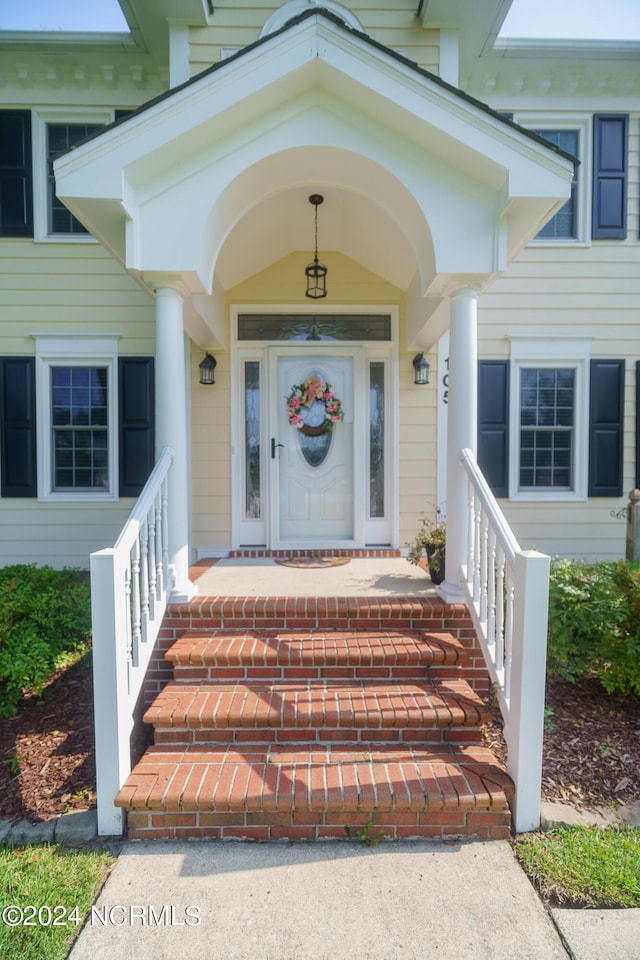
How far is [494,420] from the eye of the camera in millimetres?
5180

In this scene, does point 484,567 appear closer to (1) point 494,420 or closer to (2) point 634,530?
(2) point 634,530

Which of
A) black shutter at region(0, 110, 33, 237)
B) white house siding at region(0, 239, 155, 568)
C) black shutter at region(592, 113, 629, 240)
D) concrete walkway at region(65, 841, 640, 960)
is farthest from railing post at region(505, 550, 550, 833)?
black shutter at region(0, 110, 33, 237)

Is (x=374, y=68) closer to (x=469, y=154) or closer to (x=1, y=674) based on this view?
(x=469, y=154)

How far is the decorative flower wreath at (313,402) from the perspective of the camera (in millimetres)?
5016

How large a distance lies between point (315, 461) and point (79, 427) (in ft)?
8.47

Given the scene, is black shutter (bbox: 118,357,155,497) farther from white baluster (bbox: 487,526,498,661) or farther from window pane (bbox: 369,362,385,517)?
white baluster (bbox: 487,526,498,661)

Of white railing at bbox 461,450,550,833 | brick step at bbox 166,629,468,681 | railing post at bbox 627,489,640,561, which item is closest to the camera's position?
white railing at bbox 461,450,550,833

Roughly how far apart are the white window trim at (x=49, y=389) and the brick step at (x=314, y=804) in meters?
3.58

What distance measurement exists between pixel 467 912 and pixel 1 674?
2.81 m

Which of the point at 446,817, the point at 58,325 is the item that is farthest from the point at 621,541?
the point at 58,325

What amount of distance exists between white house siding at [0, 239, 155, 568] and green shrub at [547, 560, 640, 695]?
415cm

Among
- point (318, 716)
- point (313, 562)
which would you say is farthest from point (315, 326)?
point (318, 716)

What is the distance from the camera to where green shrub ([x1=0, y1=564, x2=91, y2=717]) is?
306cm

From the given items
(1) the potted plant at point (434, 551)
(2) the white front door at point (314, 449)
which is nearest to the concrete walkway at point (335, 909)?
(1) the potted plant at point (434, 551)
